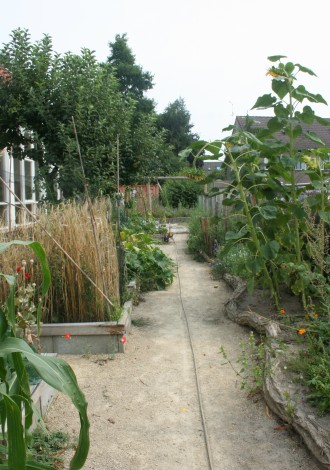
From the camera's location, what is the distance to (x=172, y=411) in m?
3.40

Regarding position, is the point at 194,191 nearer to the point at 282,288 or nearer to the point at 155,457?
the point at 282,288

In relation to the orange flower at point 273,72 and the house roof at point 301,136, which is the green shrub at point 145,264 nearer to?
the house roof at point 301,136

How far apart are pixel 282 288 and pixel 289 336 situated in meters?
1.56

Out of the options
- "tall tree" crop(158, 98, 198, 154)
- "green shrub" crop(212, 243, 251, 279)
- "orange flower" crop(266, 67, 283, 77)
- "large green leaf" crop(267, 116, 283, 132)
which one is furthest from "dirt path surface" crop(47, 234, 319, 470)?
"tall tree" crop(158, 98, 198, 154)

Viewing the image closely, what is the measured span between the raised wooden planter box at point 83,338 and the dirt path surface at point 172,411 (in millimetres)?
137

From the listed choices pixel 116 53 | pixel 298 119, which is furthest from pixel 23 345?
pixel 116 53

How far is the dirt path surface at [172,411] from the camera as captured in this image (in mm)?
2791

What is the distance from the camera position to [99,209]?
5.59m

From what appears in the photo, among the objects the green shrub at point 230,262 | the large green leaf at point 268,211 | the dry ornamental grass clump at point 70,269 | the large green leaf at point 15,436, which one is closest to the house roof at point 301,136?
the large green leaf at point 268,211

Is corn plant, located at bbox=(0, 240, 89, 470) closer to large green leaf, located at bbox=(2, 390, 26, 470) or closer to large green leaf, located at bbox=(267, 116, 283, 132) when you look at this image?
large green leaf, located at bbox=(2, 390, 26, 470)

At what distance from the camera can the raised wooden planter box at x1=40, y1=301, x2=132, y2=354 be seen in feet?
15.1

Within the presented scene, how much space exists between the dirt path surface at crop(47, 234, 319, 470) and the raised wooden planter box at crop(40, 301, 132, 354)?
137 mm

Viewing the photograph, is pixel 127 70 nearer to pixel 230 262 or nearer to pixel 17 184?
pixel 17 184

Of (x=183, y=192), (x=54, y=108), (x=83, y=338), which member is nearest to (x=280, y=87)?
(x=83, y=338)
